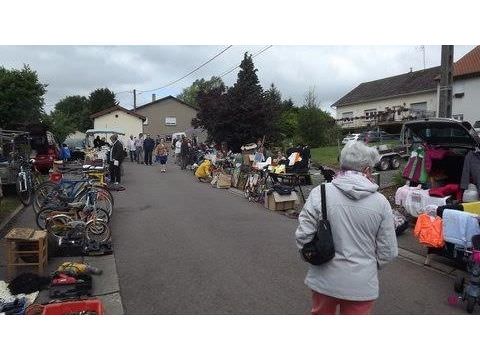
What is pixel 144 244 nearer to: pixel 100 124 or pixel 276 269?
pixel 276 269

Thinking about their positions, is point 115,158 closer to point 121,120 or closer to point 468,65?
point 468,65

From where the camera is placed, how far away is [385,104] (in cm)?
4788

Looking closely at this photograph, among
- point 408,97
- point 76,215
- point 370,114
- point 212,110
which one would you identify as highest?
point 408,97

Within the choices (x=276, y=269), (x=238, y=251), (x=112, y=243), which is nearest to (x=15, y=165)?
(x=112, y=243)

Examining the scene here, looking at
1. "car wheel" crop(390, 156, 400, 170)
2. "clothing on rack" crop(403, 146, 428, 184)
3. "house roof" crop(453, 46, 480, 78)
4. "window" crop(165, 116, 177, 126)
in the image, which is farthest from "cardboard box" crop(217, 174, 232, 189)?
"window" crop(165, 116, 177, 126)

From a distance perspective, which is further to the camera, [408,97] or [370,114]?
[370,114]

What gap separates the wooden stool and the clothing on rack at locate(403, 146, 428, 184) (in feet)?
23.4

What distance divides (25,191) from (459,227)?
1041 centimetres

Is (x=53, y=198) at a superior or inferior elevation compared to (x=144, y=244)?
superior

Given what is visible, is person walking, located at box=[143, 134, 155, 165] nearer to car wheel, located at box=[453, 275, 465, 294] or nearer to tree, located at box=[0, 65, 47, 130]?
tree, located at box=[0, 65, 47, 130]

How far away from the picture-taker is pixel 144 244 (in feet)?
27.9

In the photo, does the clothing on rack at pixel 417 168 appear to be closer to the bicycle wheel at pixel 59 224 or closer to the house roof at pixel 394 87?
the bicycle wheel at pixel 59 224

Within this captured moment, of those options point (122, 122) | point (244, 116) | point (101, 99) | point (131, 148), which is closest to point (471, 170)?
point (244, 116)

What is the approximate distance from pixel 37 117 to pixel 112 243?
23540mm
